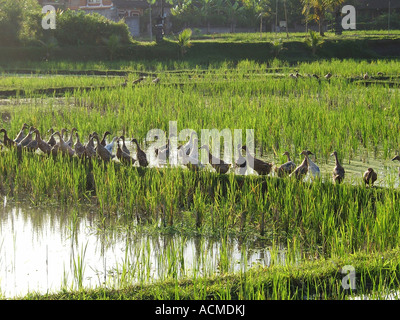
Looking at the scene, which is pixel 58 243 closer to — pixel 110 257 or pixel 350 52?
pixel 110 257

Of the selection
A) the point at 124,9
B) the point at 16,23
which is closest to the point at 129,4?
the point at 124,9

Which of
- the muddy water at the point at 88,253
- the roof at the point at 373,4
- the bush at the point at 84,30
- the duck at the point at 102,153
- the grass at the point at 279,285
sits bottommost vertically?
the muddy water at the point at 88,253

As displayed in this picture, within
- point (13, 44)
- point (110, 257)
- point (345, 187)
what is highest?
point (13, 44)

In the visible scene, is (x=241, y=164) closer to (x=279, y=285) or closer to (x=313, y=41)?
(x=279, y=285)

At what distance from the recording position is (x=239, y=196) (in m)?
6.17

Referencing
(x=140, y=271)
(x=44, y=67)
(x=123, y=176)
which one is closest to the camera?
(x=140, y=271)

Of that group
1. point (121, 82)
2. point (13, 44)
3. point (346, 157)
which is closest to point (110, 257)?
point (346, 157)

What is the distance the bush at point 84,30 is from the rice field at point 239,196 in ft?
43.8

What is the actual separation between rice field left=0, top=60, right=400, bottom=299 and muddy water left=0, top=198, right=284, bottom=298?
0.04 metres

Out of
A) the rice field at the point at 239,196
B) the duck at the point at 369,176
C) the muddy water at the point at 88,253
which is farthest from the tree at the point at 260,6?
the muddy water at the point at 88,253

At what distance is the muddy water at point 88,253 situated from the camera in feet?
14.2

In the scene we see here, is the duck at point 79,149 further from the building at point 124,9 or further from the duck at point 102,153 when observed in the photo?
the building at point 124,9
